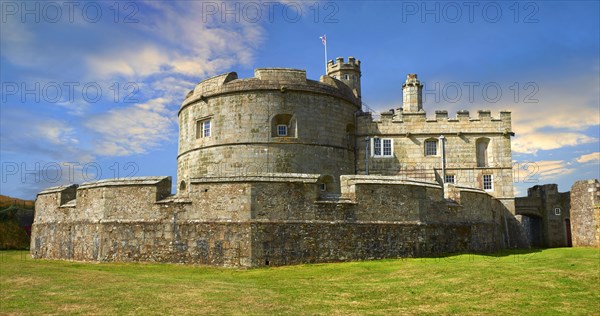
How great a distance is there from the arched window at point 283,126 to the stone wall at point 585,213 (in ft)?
61.9

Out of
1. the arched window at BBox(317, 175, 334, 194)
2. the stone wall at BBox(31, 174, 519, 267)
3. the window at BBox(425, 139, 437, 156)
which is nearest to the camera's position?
the stone wall at BBox(31, 174, 519, 267)

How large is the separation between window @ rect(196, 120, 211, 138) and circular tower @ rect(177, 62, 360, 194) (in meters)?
0.06

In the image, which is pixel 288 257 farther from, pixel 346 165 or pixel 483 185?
pixel 483 185

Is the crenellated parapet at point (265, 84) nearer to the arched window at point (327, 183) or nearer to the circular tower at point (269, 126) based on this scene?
the circular tower at point (269, 126)

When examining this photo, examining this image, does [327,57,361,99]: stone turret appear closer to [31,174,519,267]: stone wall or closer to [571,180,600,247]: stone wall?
[571,180,600,247]: stone wall

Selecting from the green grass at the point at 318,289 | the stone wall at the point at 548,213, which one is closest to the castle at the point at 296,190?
the green grass at the point at 318,289

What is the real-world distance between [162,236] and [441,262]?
37.8ft

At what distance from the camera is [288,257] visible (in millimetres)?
19344

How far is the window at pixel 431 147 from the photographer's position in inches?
1209

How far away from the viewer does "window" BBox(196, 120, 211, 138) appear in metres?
Answer: 28.6

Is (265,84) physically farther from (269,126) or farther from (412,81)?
(412,81)

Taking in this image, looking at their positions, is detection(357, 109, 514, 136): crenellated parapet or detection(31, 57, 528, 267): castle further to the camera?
detection(357, 109, 514, 136): crenellated parapet

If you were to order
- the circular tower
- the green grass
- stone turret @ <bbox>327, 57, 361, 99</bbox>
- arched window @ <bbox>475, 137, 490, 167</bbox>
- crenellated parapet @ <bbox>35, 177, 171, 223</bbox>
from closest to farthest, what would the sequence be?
the green grass → crenellated parapet @ <bbox>35, 177, 171, 223</bbox> → the circular tower → arched window @ <bbox>475, 137, 490, 167</bbox> → stone turret @ <bbox>327, 57, 361, 99</bbox>

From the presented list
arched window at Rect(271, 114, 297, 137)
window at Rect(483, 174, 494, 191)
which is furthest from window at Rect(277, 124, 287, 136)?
window at Rect(483, 174, 494, 191)
